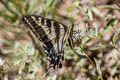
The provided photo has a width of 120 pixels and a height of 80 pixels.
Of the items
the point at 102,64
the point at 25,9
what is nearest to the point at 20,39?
the point at 25,9

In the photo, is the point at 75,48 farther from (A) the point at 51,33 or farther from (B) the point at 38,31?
(B) the point at 38,31

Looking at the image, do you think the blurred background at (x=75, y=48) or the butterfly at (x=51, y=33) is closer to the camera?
the butterfly at (x=51, y=33)

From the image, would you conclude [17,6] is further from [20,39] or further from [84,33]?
[84,33]

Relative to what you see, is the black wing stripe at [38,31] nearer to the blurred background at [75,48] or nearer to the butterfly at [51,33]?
the butterfly at [51,33]

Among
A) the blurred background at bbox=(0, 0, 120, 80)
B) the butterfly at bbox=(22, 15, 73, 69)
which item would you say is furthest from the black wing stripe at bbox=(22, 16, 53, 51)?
the blurred background at bbox=(0, 0, 120, 80)

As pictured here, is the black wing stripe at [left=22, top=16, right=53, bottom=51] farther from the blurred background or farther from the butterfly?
the blurred background

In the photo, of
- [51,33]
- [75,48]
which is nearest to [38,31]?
[51,33]

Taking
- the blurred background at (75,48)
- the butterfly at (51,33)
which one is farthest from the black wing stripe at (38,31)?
the blurred background at (75,48)
